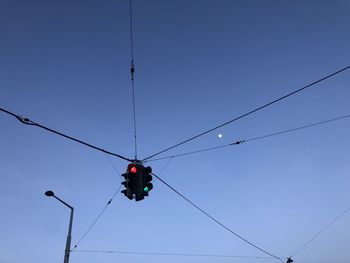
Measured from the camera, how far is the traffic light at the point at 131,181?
12.4 metres

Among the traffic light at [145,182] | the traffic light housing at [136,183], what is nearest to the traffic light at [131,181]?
the traffic light housing at [136,183]

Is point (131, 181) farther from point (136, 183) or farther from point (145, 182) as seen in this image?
point (145, 182)

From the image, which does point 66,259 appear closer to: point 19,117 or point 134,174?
point 134,174

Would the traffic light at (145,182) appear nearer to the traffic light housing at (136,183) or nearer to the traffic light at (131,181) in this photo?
the traffic light housing at (136,183)

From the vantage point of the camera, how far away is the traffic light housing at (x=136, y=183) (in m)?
12.4

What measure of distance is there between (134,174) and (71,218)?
30.2 feet

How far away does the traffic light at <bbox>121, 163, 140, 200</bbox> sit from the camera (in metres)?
12.4

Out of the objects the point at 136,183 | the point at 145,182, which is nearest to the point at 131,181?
the point at 136,183

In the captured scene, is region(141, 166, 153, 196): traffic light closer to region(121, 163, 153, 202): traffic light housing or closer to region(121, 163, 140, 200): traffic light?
region(121, 163, 153, 202): traffic light housing

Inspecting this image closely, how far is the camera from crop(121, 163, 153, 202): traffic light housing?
488 inches

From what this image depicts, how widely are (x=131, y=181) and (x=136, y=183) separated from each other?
0.17 m

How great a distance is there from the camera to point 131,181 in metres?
12.5

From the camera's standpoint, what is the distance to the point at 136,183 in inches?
492

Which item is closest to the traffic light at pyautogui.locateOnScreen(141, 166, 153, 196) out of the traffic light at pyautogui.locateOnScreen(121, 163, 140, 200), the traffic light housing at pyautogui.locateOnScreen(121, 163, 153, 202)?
the traffic light housing at pyautogui.locateOnScreen(121, 163, 153, 202)
